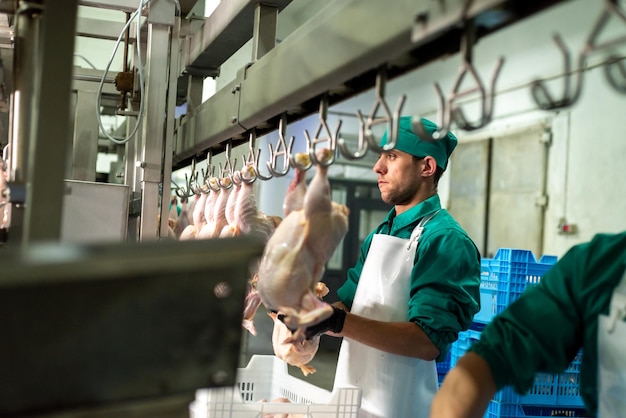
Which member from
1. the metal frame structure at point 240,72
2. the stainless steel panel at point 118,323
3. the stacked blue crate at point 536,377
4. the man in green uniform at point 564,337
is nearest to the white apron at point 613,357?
the man in green uniform at point 564,337

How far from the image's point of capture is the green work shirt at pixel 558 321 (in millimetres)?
1659

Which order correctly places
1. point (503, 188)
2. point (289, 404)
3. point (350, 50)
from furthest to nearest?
point (503, 188)
point (289, 404)
point (350, 50)

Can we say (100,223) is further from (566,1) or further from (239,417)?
(566,1)

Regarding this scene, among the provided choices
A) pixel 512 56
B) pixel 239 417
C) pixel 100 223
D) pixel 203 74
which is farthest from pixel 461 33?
pixel 512 56

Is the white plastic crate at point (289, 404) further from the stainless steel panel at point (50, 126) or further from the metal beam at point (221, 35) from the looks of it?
the metal beam at point (221, 35)

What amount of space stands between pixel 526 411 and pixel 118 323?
9.58ft

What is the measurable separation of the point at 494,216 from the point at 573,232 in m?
1.25

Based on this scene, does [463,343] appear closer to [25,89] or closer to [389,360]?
[389,360]

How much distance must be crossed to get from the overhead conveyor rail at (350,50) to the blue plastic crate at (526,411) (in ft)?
6.16

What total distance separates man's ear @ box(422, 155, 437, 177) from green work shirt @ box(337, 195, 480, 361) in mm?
238

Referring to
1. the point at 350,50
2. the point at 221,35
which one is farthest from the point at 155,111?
the point at 350,50

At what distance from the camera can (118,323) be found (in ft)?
2.85

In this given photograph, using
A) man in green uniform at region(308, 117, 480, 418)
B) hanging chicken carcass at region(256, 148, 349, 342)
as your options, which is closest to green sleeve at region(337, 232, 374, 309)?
man in green uniform at region(308, 117, 480, 418)

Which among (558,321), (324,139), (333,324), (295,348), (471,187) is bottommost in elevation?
(295,348)
